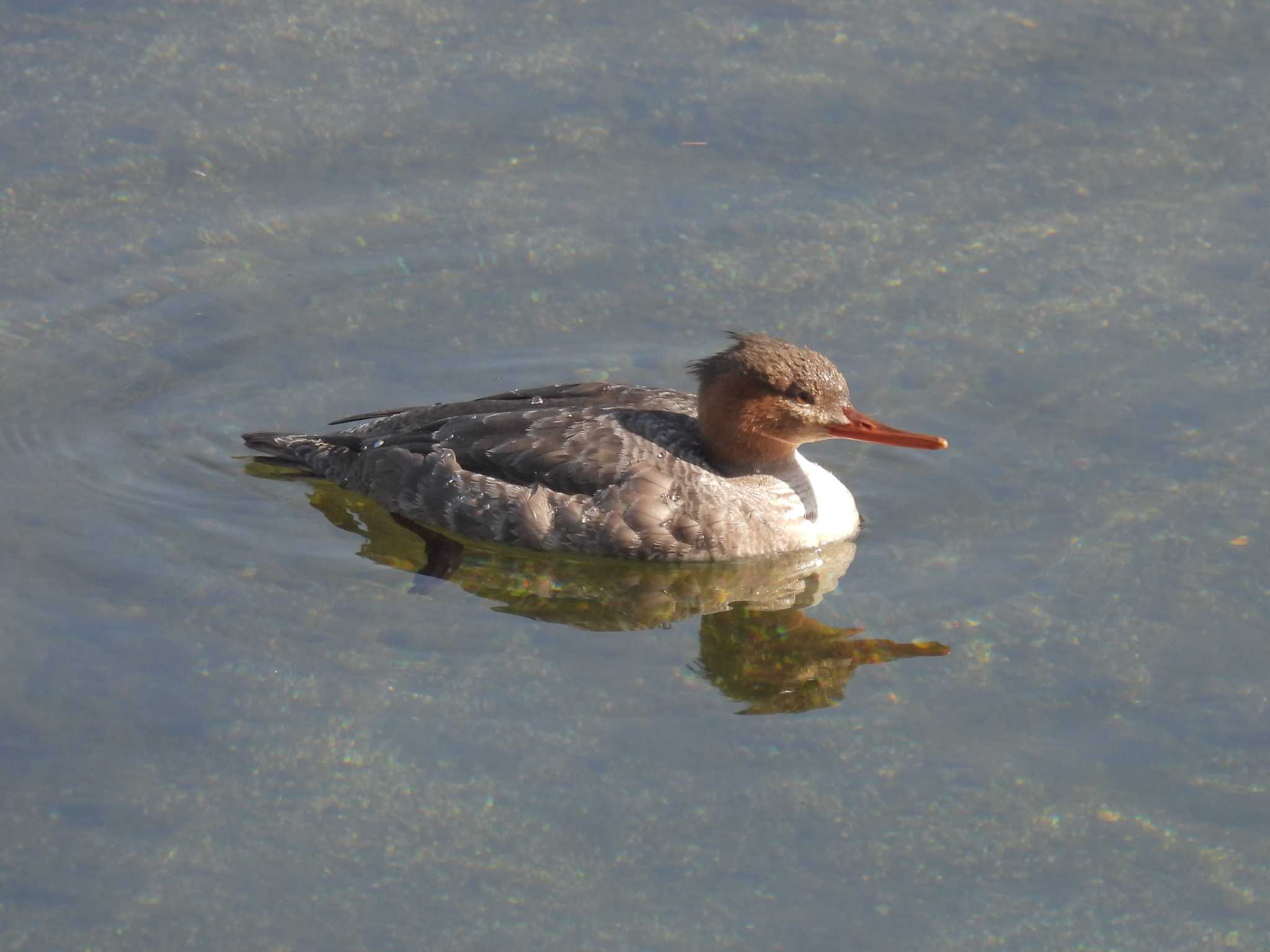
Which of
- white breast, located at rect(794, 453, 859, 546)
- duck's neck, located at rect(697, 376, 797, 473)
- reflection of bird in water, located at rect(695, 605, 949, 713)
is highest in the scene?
duck's neck, located at rect(697, 376, 797, 473)

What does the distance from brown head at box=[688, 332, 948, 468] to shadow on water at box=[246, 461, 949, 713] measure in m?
0.60

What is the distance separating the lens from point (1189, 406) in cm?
951

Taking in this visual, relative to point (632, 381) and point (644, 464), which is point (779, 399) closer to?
point (644, 464)

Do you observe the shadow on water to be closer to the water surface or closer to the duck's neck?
the water surface

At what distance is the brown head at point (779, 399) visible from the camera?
8.92 metres

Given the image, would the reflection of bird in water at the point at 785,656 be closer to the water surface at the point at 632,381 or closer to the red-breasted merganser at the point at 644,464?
the water surface at the point at 632,381

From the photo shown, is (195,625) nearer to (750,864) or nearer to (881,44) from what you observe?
(750,864)

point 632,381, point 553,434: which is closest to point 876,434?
point 553,434

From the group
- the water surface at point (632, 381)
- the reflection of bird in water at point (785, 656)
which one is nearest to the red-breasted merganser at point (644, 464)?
the water surface at point (632, 381)

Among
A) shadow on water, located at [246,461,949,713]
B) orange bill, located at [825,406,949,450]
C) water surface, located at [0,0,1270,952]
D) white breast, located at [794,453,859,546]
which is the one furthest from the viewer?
white breast, located at [794,453,859,546]

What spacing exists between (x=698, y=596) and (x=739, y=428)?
876 millimetres

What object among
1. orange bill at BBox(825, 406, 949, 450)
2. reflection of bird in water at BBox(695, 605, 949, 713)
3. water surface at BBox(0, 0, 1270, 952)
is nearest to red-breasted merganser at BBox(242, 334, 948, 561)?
orange bill at BBox(825, 406, 949, 450)

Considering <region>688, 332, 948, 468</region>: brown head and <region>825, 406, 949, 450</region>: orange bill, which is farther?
<region>688, 332, 948, 468</region>: brown head

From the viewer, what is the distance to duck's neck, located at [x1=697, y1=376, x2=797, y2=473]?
Result: 899 cm
